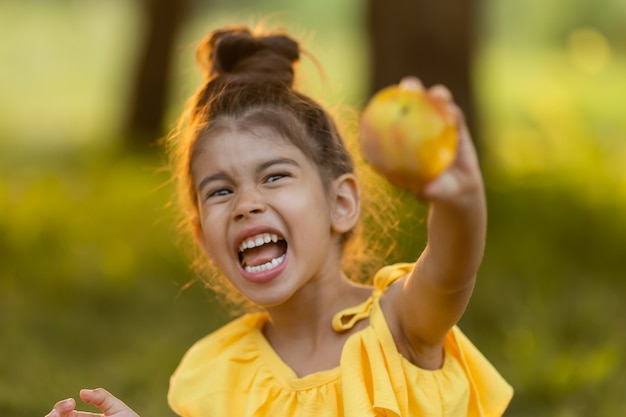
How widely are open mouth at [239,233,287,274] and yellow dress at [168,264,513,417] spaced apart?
0.72ft

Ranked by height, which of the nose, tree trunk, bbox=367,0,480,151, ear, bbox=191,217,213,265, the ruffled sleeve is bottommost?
the ruffled sleeve

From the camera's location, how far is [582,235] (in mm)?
5211

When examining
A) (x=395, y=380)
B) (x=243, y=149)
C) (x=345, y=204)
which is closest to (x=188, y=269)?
(x=345, y=204)

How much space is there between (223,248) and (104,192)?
185 inches

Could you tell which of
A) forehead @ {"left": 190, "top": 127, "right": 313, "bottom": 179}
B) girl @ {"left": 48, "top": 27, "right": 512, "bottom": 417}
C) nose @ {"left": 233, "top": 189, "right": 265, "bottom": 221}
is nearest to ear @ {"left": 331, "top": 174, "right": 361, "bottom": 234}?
girl @ {"left": 48, "top": 27, "right": 512, "bottom": 417}

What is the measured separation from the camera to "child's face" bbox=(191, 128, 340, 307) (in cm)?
239

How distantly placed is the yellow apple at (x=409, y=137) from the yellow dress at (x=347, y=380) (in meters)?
0.66

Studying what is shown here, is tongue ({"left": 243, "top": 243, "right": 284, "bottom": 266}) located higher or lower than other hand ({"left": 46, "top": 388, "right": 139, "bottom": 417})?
higher

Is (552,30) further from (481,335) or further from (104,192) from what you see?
(481,335)

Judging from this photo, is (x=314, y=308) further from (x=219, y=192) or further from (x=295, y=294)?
(x=219, y=192)

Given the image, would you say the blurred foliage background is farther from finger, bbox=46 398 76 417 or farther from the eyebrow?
finger, bbox=46 398 76 417

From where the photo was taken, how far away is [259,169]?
245 centimetres

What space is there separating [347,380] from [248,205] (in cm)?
43

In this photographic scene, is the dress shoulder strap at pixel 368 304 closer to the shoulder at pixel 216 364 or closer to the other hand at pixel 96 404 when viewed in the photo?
the shoulder at pixel 216 364
